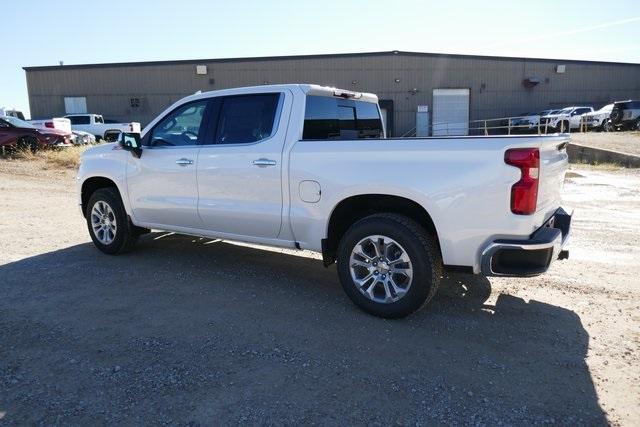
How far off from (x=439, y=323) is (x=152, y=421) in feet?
7.45

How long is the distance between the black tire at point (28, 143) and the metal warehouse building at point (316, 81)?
17538 mm

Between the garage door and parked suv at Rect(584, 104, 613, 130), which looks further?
the garage door

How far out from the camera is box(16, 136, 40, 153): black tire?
16.9 metres

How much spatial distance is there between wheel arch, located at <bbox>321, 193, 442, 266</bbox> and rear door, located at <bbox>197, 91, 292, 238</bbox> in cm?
50

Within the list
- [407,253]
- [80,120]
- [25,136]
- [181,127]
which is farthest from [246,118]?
[80,120]

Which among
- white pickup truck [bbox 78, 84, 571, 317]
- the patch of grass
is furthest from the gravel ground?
the patch of grass

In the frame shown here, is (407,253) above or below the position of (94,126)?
below

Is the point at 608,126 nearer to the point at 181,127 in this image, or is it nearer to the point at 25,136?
the point at 25,136

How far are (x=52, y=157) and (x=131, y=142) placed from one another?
41.1 ft

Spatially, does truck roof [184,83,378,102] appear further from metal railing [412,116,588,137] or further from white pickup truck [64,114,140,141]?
white pickup truck [64,114,140,141]

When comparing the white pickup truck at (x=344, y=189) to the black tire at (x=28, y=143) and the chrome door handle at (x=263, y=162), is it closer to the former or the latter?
the chrome door handle at (x=263, y=162)

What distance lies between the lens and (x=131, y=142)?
540cm

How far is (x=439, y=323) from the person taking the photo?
396cm

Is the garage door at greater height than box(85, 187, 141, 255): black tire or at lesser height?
greater
